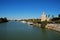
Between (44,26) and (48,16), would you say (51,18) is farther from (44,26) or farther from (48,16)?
(44,26)

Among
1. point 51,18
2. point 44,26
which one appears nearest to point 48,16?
point 51,18

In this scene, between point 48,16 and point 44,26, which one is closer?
point 44,26

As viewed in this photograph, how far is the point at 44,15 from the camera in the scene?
78.9m

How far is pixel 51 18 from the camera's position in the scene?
79125mm

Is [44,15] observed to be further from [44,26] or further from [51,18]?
[44,26]

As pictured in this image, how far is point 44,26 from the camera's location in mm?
42812

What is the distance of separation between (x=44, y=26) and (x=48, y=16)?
123 feet

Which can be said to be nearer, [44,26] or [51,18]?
[44,26]

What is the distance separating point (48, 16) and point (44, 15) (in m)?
2.71

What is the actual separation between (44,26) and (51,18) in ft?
123

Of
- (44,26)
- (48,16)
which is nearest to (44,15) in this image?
(48,16)

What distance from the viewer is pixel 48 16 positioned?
79438 millimetres

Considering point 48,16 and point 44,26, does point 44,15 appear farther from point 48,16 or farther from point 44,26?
point 44,26
